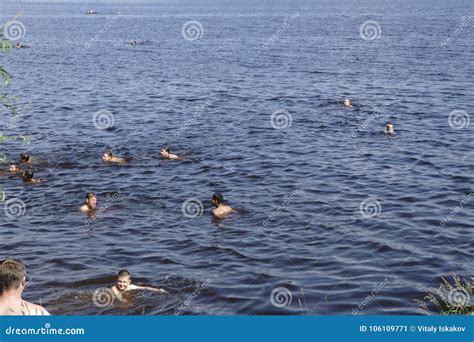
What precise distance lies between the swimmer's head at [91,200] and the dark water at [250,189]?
569mm

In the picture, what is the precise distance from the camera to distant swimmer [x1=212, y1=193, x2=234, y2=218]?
2077 centimetres

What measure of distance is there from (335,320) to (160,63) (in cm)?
5961

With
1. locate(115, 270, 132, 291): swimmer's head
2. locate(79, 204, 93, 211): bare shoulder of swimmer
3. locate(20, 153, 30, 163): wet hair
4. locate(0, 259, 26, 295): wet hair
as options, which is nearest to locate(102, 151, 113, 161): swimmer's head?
locate(20, 153, 30, 163): wet hair

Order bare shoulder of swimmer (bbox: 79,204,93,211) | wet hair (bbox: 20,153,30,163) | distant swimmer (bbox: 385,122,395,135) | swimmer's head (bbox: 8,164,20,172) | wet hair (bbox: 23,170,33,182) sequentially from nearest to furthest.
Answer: bare shoulder of swimmer (bbox: 79,204,93,211) < wet hair (bbox: 23,170,33,182) < swimmer's head (bbox: 8,164,20,172) < wet hair (bbox: 20,153,30,163) < distant swimmer (bbox: 385,122,395,135)

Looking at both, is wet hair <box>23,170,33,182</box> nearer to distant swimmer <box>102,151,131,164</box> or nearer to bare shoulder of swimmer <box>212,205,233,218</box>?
distant swimmer <box>102,151,131,164</box>

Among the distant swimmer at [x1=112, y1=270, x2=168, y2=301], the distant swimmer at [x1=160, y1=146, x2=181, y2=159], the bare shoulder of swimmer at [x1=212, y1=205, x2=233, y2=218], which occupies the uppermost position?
the distant swimmer at [x1=160, y1=146, x2=181, y2=159]

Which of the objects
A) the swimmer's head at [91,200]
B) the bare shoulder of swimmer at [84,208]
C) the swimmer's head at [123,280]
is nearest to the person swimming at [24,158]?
the bare shoulder of swimmer at [84,208]

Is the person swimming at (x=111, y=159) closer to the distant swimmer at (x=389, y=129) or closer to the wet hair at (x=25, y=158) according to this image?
the wet hair at (x=25, y=158)

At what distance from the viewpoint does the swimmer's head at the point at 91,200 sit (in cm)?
2105

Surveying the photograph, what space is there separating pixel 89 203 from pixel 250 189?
6.55m

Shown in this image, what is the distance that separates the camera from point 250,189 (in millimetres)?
23938

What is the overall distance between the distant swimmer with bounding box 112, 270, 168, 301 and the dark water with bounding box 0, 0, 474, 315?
444mm

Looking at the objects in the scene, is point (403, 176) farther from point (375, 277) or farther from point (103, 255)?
point (103, 255)

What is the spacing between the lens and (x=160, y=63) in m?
64.4
